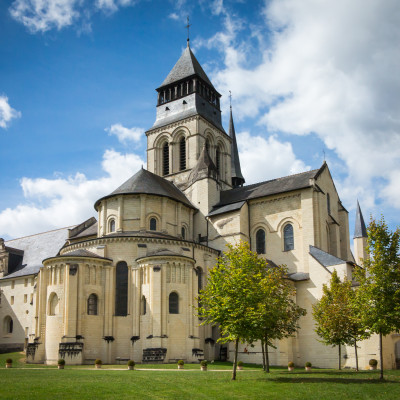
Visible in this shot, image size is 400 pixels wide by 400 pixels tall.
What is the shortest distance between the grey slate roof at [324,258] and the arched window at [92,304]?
18.0m

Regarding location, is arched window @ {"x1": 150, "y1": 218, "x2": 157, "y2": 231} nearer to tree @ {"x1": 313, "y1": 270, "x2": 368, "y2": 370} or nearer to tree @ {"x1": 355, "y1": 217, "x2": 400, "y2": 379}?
tree @ {"x1": 313, "y1": 270, "x2": 368, "y2": 370}

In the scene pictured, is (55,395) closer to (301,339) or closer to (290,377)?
(290,377)

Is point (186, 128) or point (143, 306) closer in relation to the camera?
point (143, 306)

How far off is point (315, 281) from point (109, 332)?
55.3ft

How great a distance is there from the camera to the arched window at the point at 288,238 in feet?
142

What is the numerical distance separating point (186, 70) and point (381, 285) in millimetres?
43551

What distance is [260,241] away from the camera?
4512 centimetres

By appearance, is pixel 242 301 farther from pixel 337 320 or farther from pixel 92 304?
pixel 92 304

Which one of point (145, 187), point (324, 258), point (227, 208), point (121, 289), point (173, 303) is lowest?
point (173, 303)

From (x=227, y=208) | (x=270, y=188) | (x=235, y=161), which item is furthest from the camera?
(x=235, y=161)

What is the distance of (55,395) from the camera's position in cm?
1683

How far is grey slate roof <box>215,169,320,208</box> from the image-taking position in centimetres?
4400

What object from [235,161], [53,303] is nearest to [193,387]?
[53,303]

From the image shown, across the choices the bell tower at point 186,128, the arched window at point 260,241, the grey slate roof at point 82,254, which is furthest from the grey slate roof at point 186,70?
the grey slate roof at point 82,254
